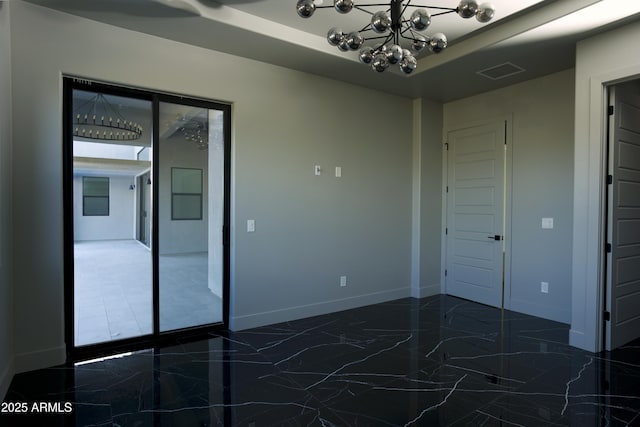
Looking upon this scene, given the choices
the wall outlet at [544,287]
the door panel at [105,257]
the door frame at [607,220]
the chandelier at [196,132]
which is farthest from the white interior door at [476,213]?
the door panel at [105,257]

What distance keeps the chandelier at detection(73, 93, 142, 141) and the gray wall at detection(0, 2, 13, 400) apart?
582 mm

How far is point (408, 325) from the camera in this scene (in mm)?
4195

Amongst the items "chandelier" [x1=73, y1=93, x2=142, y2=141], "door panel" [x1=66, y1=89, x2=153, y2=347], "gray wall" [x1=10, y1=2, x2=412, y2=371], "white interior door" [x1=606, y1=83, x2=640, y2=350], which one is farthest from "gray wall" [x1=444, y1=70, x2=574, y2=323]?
"chandelier" [x1=73, y1=93, x2=142, y2=141]

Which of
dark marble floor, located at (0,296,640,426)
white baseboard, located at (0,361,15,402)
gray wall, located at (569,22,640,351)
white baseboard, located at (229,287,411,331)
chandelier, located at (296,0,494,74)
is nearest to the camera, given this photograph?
chandelier, located at (296,0,494,74)

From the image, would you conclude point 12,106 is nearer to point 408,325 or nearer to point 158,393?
point 158,393

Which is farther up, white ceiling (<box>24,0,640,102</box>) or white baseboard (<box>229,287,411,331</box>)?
white ceiling (<box>24,0,640,102</box>)

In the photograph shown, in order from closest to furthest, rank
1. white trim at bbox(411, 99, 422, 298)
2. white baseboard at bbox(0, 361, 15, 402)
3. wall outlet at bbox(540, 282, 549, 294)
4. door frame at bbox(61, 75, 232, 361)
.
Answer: white baseboard at bbox(0, 361, 15, 402) → door frame at bbox(61, 75, 232, 361) → wall outlet at bbox(540, 282, 549, 294) → white trim at bbox(411, 99, 422, 298)

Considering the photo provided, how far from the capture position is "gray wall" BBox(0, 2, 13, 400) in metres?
2.61

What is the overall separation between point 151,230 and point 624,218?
15.3 ft

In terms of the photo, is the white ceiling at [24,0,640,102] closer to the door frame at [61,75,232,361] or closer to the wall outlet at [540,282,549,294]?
the door frame at [61,75,232,361]

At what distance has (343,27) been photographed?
3600mm

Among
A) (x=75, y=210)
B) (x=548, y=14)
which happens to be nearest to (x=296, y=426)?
(x=75, y=210)

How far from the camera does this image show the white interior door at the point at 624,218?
11.3ft

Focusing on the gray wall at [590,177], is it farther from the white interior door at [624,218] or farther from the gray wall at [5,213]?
the gray wall at [5,213]
